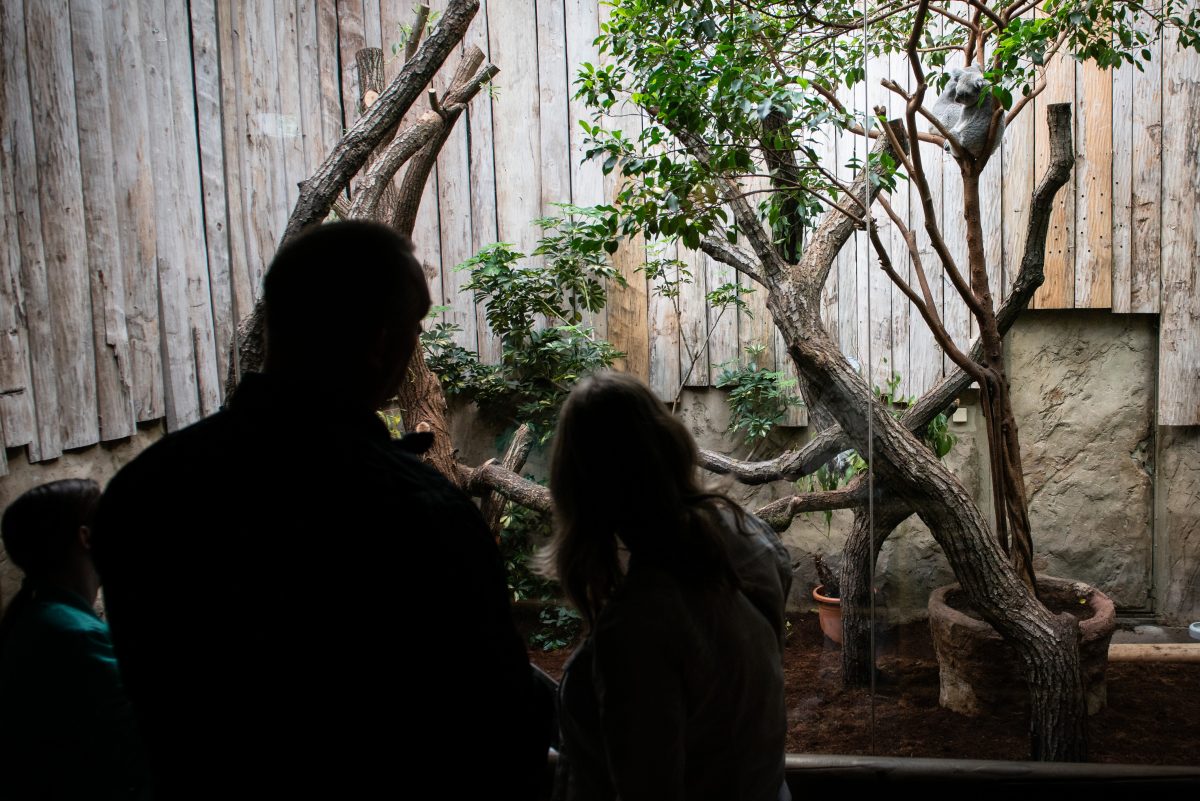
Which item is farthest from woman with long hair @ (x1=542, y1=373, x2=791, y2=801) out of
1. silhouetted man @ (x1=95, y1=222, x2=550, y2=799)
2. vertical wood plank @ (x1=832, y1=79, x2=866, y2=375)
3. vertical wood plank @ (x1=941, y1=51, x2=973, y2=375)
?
vertical wood plank @ (x1=941, y1=51, x2=973, y2=375)

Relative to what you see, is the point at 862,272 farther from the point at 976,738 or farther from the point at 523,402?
the point at 976,738

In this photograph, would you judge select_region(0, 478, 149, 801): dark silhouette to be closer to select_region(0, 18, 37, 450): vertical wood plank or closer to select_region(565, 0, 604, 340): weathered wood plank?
select_region(0, 18, 37, 450): vertical wood plank

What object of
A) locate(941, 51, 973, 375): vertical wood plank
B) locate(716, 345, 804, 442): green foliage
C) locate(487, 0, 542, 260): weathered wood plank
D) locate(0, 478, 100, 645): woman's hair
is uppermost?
locate(487, 0, 542, 260): weathered wood plank

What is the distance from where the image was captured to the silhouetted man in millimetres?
825

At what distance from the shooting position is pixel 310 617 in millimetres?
832

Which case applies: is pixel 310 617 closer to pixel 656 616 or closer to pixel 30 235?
pixel 656 616

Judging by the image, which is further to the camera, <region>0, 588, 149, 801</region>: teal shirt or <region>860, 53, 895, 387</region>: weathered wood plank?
<region>860, 53, 895, 387</region>: weathered wood plank

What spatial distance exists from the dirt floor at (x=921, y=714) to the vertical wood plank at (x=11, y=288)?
3.76ft

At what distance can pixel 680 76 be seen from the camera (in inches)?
86.7

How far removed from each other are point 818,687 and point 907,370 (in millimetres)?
764

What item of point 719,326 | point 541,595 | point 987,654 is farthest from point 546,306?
point 987,654

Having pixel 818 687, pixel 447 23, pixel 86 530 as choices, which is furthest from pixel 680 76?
pixel 86 530

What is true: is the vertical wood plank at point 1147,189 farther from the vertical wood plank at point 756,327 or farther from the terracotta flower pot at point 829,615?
the terracotta flower pot at point 829,615

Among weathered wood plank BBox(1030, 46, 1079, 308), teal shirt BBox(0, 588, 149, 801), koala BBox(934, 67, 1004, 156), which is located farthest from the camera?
koala BBox(934, 67, 1004, 156)
